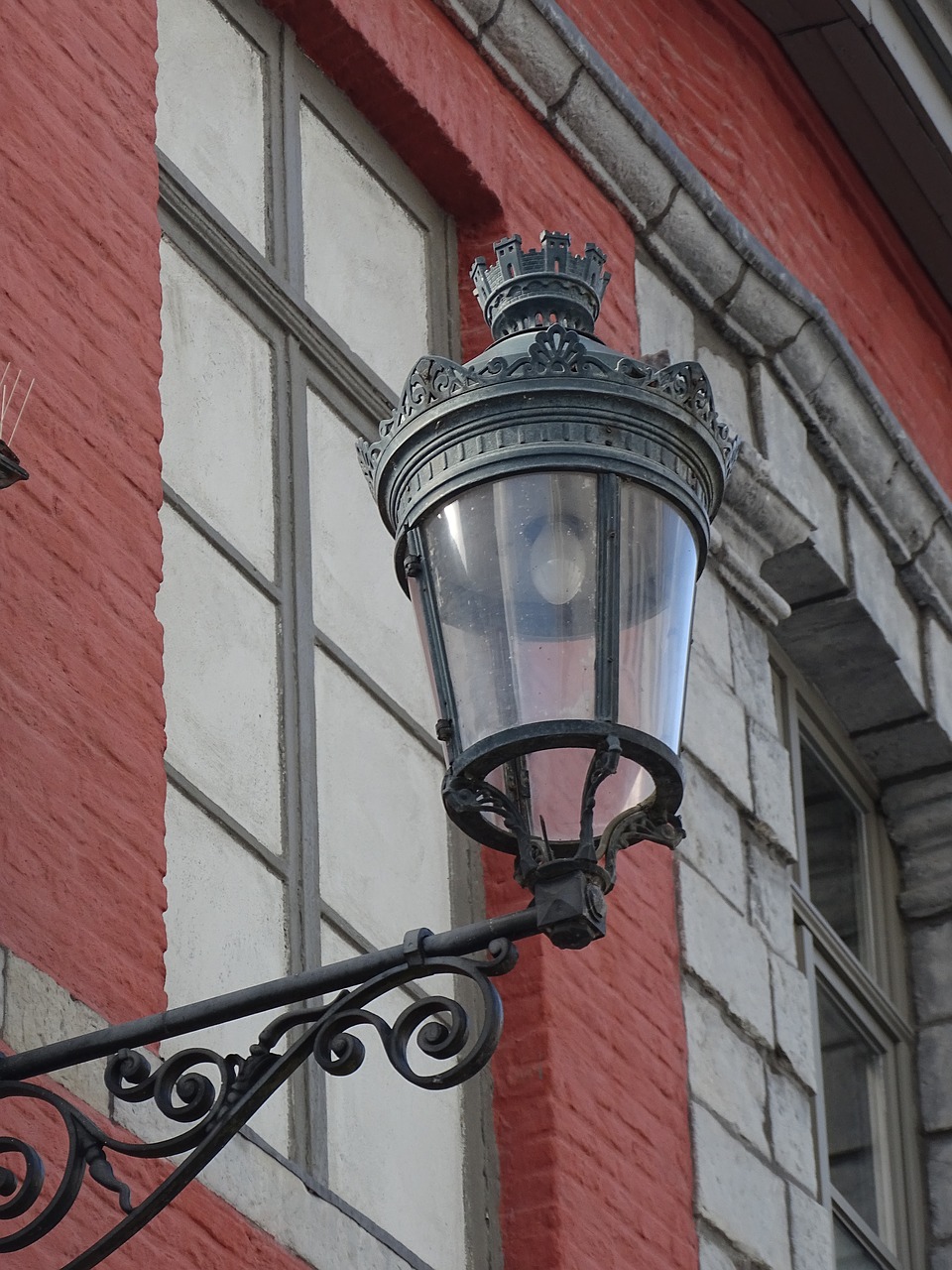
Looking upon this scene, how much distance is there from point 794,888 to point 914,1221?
96 centimetres

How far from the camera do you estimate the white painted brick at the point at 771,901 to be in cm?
725

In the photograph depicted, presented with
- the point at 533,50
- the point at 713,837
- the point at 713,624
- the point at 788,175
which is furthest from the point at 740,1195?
the point at 788,175

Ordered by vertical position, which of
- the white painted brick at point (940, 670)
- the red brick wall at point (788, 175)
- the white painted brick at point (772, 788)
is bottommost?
the white painted brick at point (772, 788)

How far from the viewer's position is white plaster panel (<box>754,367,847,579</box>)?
8.09 metres

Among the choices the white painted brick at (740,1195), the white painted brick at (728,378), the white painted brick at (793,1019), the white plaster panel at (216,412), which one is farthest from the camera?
the white painted brick at (728,378)

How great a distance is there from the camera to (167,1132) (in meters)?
4.73

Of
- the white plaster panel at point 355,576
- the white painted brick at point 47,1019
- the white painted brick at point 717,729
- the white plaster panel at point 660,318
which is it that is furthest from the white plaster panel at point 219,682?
the white plaster panel at point 660,318

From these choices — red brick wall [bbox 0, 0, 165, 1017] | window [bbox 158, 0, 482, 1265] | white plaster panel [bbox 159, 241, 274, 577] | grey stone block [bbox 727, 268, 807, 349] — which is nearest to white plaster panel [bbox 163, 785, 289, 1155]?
window [bbox 158, 0, 482, 1265]

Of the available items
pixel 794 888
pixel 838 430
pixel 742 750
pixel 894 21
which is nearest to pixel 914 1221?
pixel 794 888

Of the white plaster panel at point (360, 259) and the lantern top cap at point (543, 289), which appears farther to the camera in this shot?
the white plaster panel at point (360, 259)

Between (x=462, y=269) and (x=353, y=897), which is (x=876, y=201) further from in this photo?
(x=353, y=897)

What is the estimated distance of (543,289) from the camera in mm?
4070

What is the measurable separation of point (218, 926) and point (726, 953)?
1967 mm

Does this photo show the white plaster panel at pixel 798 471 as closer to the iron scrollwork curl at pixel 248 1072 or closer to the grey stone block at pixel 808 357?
the grey stone block at pixel 808 357
